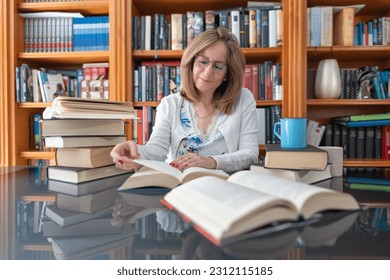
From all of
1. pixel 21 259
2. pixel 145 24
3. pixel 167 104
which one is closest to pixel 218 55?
pixel 167 104

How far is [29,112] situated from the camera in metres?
2.61

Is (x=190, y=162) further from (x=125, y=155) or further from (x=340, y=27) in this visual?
(x=340, y=27)

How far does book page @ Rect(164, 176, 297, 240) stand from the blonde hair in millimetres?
1067

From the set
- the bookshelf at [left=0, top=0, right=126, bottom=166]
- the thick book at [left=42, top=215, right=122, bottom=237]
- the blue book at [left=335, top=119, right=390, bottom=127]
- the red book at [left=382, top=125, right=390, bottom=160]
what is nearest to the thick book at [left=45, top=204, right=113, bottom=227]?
the thick book at [left=42, top=215, right=122, bottom=237]

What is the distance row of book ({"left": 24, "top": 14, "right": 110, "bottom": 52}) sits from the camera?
2.43 metres

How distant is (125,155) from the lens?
108 cm

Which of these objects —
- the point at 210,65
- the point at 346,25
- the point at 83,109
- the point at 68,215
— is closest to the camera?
the point at 68,215

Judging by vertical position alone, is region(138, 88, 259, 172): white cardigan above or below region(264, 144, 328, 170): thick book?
above

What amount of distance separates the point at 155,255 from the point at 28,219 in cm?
30

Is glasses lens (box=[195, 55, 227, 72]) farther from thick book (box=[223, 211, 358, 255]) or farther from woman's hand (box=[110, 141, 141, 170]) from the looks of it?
thick book (box=[223, 211, 358, 255])

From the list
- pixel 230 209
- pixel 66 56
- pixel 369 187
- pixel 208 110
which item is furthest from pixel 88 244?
pixel 66 56

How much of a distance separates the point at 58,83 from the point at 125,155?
170cm

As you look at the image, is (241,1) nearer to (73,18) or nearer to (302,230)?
(73,18)

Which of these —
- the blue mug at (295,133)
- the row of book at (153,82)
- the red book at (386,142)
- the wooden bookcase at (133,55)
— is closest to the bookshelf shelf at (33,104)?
the wooden bookcase at (133,55)
